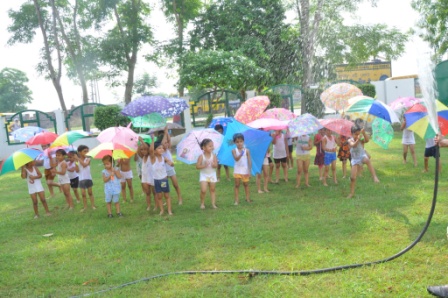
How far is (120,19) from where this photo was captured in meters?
21.8

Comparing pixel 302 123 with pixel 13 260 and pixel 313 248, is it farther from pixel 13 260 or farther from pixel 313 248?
pixel 13 260

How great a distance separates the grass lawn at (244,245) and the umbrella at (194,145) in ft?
3.08

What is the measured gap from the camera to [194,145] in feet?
25.0

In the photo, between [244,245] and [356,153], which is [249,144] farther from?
[244,245]

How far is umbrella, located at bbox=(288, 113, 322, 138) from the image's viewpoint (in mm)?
7875

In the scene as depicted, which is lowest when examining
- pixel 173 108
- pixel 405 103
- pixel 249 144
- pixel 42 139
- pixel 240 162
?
pixel 240 162

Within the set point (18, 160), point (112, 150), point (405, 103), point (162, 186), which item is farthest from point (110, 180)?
point (405, 103)

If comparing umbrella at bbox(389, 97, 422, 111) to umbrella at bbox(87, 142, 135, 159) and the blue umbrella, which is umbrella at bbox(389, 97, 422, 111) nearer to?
the blue umbrella

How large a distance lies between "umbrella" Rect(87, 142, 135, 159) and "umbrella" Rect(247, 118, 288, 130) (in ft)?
7.94

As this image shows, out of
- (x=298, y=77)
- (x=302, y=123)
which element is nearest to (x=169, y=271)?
(x=302, y=123)

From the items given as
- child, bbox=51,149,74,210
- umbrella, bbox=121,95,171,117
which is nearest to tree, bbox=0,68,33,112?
child, bbox=51,149,74,210

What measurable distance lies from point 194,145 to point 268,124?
1.49 m

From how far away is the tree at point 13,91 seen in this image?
6138cm

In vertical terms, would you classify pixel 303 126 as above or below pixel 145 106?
below
